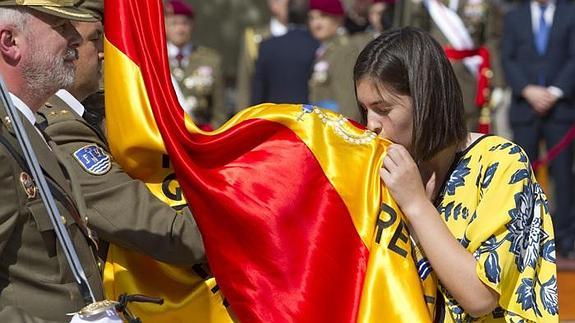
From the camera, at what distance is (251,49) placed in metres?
11.1

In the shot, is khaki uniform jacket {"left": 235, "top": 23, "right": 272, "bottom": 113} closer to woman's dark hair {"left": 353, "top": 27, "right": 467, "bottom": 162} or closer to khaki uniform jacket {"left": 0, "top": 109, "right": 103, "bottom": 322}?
woman's dark hair {"left": 353, "top": 27, "right": 467, "bottom": 162}

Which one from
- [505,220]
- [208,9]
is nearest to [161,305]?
[505,220]

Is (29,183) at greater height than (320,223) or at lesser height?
greater

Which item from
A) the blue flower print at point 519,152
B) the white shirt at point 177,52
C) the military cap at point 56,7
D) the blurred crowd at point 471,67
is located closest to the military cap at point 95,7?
the military cap at point 56,7

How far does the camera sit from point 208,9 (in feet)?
48.1

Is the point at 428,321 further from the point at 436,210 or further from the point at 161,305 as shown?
the point at 161,305

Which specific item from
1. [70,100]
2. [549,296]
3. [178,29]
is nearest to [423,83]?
[549,296]

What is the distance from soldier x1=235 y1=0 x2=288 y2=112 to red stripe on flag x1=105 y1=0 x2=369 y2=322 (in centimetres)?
700

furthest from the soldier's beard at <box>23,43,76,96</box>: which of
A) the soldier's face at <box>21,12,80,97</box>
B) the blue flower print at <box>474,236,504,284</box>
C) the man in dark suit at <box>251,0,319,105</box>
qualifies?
the man in dark suit at <box>251,0,319,105</box>

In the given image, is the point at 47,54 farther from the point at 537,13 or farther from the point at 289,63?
the point at 289,63

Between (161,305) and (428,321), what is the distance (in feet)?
2.53

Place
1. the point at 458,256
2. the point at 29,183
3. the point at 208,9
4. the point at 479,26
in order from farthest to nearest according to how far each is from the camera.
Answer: the point at 208,9 < the point at 479,26 < the point at 458,256 < the point at 29,183

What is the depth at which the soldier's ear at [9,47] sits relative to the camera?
3.22 m

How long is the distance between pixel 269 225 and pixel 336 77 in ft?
19.6
